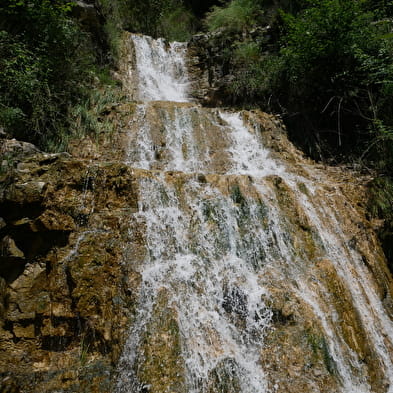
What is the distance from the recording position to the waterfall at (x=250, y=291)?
3.35 metres

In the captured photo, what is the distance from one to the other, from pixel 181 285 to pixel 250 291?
3.09ft

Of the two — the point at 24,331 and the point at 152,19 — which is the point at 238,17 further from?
the point at 24,331

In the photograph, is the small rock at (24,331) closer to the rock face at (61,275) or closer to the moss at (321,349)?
the rock face at (61,275)

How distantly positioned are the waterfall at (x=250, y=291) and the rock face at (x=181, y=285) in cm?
2

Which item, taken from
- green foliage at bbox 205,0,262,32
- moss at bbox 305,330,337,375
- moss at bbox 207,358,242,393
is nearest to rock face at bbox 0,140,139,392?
moss at bbox 207,358,242,393

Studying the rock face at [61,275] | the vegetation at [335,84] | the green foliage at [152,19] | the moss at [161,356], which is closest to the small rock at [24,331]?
the rock face at [61,275]

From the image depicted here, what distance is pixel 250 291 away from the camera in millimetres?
3965

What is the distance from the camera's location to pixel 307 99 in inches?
329

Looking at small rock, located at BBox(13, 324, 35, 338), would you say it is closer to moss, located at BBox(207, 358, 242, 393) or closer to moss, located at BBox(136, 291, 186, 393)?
moss, located at BBox(136, 291, 186, 393)

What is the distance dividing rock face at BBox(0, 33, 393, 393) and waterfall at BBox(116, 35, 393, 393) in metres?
0.02

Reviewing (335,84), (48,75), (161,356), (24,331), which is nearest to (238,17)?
(335,84)

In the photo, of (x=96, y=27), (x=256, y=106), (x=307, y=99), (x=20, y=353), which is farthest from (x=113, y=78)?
(x=20, y=353)

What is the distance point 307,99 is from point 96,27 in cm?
698

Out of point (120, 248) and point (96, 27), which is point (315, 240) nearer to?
point (120, 248)
